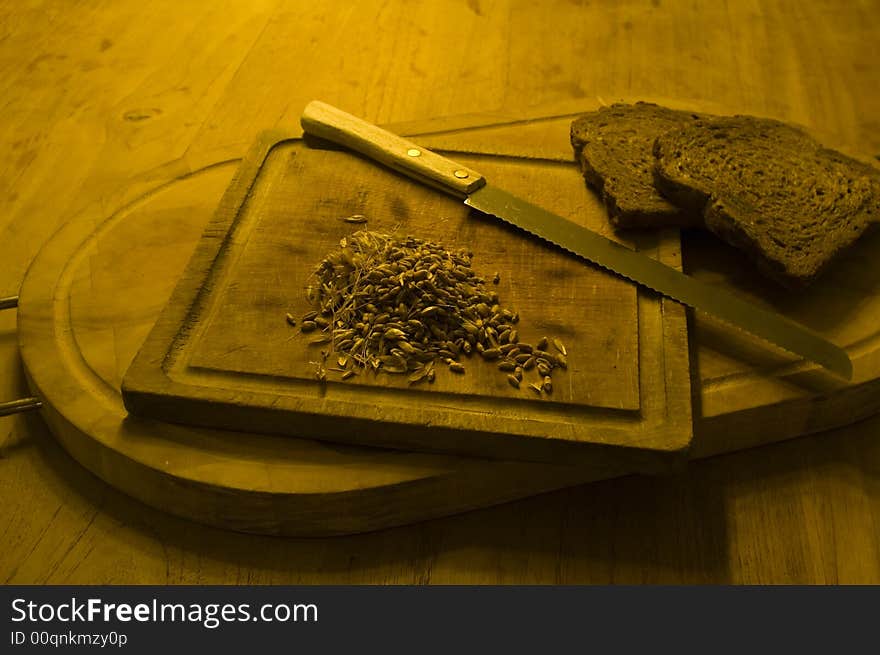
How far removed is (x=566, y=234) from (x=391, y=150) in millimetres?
308

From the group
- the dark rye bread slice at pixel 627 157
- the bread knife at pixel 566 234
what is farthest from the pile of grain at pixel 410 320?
the dark rye bread slice at pixel 627 157

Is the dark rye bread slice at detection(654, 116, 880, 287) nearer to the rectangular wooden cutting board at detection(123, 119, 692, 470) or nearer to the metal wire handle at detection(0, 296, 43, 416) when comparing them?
the rectangular wooden cutting board at detection(123, 119, 692, 470)

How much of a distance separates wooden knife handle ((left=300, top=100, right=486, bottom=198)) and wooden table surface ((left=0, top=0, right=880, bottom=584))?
23 cm

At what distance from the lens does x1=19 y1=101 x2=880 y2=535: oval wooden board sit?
109 centimetres

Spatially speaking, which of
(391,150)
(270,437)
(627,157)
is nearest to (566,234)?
(627,157)

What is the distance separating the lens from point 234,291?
1.23 meters

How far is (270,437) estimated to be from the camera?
1.13 m

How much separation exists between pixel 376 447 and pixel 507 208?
1.42ft

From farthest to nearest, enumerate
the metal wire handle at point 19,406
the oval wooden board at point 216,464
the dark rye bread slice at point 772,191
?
the dark rye bread slice at point 772,191 → the metal wire handle at point 19,406 → the oval wooden board at point 216,464

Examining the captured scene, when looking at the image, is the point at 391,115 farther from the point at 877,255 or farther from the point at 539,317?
the point at 877,255

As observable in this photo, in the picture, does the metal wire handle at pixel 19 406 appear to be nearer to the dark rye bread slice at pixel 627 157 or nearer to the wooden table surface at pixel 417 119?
the wooden table surface at pixel 417 119

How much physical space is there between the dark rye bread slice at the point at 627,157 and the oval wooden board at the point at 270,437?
10 cm

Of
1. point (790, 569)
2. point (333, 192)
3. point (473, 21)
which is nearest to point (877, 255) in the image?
point (790, 569)

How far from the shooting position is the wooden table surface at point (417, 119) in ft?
3.64
